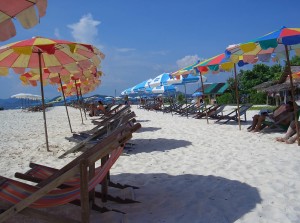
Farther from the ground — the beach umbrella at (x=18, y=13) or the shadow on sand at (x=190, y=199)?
the beach umbrella at (x=18, y=13)

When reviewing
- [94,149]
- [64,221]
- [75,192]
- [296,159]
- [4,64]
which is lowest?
[296,159]

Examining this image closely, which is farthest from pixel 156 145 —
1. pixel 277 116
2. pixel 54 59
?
A: pixel 277 116

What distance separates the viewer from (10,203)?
2.24 meters

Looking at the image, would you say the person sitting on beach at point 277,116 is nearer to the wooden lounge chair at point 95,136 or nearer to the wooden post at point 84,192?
the wooden lounge chair at point 95,136

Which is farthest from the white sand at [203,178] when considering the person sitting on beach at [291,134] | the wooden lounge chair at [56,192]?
the wooden lounge chair at [56,192]

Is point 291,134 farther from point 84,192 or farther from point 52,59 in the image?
point 52,59

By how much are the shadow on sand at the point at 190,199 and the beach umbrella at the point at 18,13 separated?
211 centimetres

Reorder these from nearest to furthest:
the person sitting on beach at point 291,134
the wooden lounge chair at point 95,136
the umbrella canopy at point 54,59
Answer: the wooden lounge chair at point 95,136
the umbrella canopy at point 54,59
the person sitting on beach at point 291,134

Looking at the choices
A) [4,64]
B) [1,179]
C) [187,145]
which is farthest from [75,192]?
[4,64]

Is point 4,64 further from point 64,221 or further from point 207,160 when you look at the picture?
point 64,221

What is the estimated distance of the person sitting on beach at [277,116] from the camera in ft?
24.3

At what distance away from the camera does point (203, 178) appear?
407cm

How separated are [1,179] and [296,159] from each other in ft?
13.7

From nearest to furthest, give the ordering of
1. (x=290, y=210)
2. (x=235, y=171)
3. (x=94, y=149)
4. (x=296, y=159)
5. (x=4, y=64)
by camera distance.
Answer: (x=94, y=149), (x=290, y=210), (x=235, y=171), (x=296, y=159), (x=4, y=64)
